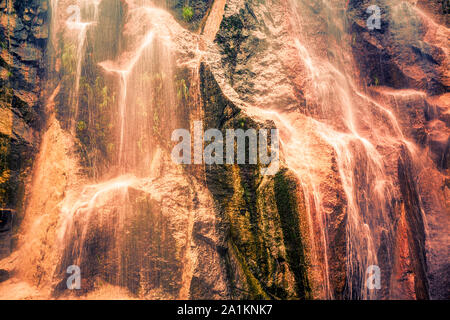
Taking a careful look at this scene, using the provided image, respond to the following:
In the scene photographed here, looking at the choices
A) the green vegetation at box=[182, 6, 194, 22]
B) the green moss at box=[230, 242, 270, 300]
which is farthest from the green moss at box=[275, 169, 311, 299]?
the green vegetation at box=[182, 6, 194, 22]

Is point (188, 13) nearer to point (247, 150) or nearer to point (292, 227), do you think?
point (247, 150)

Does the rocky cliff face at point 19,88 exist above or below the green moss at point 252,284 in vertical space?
above

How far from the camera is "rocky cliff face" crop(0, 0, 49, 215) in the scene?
557 cm

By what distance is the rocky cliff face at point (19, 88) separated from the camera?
5.57m

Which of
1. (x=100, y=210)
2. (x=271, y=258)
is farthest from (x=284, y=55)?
(x=100, y=210)

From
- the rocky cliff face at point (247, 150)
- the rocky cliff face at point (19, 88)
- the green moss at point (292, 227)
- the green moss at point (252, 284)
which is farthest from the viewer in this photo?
the rocky cliff face at point (19, 88)

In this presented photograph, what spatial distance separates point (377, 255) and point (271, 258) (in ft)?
8.77

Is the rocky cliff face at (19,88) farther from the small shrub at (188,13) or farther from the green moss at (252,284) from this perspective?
the green moss at (252,284)

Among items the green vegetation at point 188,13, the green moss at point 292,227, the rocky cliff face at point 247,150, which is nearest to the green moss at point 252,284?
the rocky cliff face at point 247,150

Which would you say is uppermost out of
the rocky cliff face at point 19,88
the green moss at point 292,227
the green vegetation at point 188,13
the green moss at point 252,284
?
the green vegetation at point 188,13

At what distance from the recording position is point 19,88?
19.2ft

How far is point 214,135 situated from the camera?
17.1 ft
